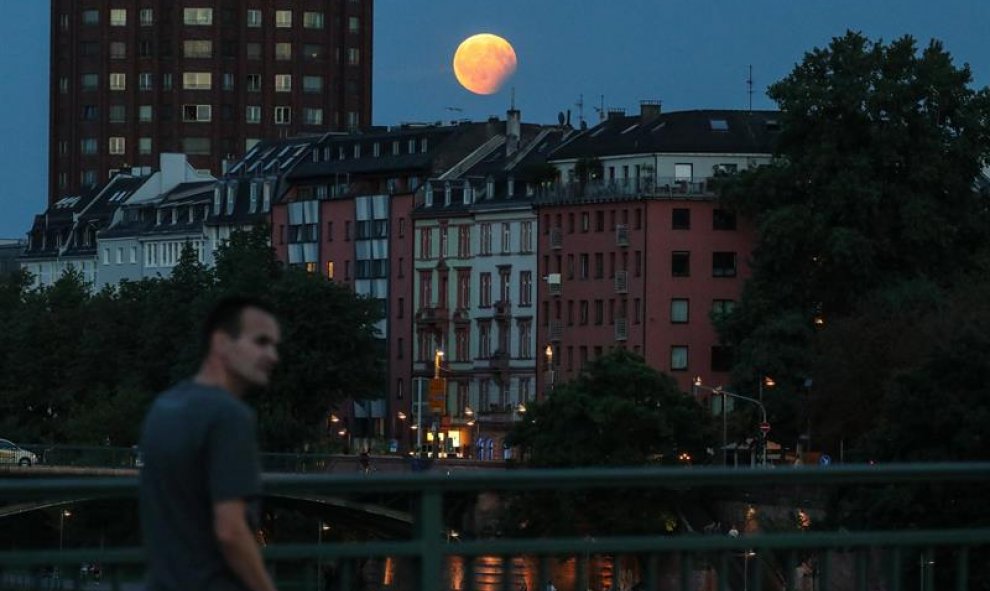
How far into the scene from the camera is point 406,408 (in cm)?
13425

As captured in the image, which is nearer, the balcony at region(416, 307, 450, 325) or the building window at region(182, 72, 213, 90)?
the balcony at region(416, 307, 450, 325)

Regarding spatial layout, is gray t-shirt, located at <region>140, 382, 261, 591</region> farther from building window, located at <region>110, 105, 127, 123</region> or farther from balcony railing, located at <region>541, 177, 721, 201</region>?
building window, located at <region>110, 105, 127, 123</region>

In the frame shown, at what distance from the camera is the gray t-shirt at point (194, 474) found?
34.5ft

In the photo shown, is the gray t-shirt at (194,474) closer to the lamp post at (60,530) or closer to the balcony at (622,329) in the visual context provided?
the lamp post at (60,530)

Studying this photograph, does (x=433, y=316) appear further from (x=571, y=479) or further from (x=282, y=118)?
(x=571, y=479)

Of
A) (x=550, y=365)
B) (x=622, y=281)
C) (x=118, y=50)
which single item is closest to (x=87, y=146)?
(x=118, y=50)

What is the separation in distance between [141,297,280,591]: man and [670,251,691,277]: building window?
107 meters

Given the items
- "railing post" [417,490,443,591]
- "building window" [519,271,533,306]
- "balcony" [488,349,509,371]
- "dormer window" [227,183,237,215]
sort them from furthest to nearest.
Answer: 1. "dormer window" [227,183,237,215]
2. "balcony" [488,349,509,371]
3. "building window" [519,271,533,306]
4. "railing post" [417,490,443,591]

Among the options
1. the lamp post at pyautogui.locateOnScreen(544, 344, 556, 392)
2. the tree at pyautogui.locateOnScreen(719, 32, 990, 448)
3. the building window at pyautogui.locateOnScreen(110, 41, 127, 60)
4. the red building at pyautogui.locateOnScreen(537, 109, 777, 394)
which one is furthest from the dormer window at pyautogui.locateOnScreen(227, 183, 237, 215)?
the tree at pyautogui.locateOnScreen(719, 32, 990, 448)

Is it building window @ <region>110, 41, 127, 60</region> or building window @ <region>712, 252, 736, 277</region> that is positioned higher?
building window @ <region>110, 41, 127, 60</region>

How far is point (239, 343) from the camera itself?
35.5 feet

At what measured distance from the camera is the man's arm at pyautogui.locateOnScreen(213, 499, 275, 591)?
34.5ft

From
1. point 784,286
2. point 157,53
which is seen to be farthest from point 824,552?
point 157,53

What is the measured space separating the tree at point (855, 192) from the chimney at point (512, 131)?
34.5 metres
